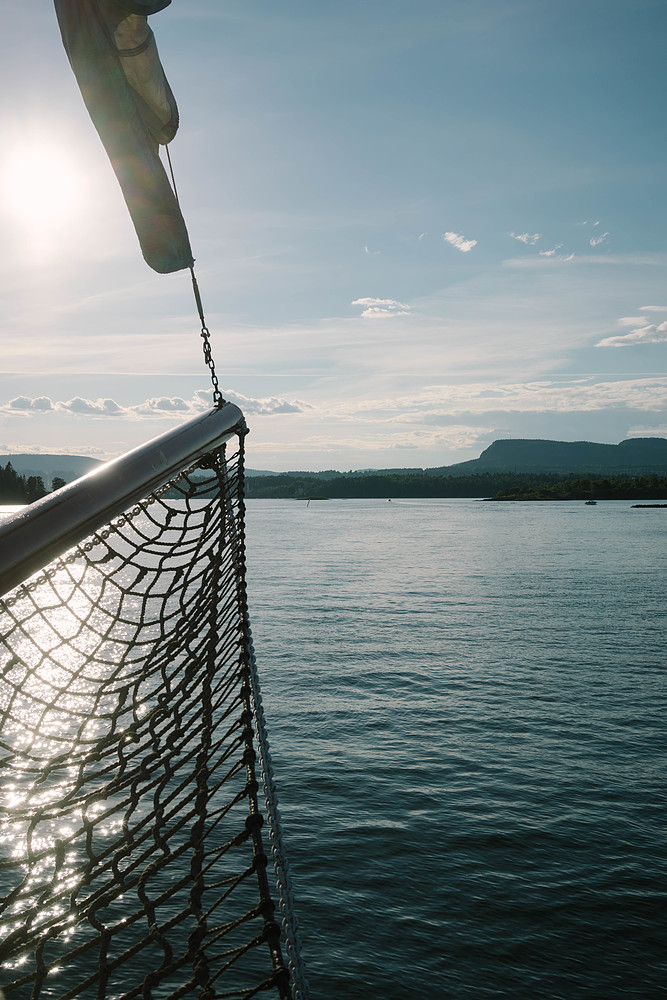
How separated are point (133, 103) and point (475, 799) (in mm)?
10086

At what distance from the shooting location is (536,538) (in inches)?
2591

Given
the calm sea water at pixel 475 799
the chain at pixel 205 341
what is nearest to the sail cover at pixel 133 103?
the chain at pixel 205 341

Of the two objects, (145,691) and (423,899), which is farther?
(145,691)

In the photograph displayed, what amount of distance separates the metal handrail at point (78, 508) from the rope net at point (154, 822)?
916 millimetres

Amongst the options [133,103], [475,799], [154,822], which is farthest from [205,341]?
[475,799]

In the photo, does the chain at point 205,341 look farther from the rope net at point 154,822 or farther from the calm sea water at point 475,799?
the calm sea water at point 475,799

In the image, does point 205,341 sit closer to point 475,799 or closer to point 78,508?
point 78,508

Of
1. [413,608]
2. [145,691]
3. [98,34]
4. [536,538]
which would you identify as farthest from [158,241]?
[536,538]

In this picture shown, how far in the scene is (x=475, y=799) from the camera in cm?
1048

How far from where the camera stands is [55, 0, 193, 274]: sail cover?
9.09ft

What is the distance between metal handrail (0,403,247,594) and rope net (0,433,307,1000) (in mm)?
916

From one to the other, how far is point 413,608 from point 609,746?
16.3 meters

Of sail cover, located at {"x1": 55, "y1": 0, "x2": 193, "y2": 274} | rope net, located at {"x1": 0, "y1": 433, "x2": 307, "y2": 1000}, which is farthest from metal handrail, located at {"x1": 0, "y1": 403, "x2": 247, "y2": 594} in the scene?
sail cover, located at {"x1": 55, "y1": 0, "x2": 193, "y2": 274}

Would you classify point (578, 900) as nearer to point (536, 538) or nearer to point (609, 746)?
point (609, 746)
